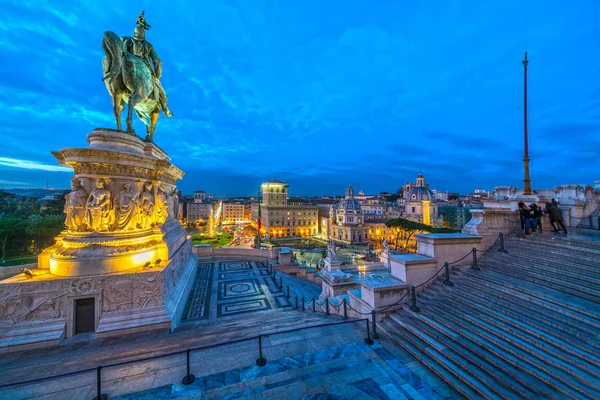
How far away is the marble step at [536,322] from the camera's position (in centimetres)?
370

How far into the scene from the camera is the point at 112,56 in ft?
28.3

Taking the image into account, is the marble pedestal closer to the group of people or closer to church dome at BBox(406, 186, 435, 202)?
the group of people

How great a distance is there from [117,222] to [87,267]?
1612mm

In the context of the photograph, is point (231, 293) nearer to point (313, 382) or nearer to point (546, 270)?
point (313, 382)

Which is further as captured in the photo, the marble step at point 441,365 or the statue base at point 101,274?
the statue base at point 101,274

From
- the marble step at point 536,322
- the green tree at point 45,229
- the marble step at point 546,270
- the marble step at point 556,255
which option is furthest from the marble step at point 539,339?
the green tree at point 45,229

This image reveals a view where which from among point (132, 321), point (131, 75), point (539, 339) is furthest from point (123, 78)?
point (539, 339)

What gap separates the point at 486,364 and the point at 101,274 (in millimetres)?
10062

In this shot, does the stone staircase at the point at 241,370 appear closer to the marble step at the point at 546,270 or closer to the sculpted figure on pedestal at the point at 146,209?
the sculpted figure on pedestal at the point at 146,209

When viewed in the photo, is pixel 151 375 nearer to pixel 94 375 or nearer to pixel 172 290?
pixel 94 375

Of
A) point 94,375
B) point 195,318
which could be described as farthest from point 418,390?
point 195,318

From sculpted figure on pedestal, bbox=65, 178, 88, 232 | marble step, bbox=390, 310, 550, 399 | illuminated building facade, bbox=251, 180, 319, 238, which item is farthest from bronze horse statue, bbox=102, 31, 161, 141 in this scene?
illuminated building facade, bbox=251, 180, 319, 238

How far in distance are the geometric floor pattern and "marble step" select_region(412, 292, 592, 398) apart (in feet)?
20.3

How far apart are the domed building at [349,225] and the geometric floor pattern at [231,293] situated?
2000 inches
